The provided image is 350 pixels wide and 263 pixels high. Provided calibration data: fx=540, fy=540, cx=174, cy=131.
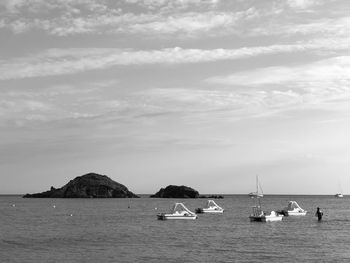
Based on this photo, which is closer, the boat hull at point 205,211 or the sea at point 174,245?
the sea at point 174,245

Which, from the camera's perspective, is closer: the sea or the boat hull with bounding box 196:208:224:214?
the sea

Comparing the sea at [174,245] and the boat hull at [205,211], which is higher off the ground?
the boat hull at [205,211]

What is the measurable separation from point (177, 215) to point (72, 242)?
180ft

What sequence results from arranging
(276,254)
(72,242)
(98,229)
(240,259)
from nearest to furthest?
(240,259) → (276,254) → (72,242) → (98,229)

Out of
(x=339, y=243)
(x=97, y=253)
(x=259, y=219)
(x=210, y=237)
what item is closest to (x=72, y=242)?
(x=97, y=253)

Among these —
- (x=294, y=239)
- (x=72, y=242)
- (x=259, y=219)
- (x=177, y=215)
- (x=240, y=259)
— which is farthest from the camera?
(x=177, y=215)

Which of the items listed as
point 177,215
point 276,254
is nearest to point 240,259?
point 276,254

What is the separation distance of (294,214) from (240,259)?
99.1m

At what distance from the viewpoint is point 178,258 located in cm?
6116

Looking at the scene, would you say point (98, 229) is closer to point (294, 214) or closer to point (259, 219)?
point (259, 219)

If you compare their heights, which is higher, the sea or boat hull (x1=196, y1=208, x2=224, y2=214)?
boat hull (x1=196, y1=208, x2=224, y2=214)

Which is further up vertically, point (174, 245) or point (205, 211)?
point (205, 211)

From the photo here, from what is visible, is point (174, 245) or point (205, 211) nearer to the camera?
point (174, 245)

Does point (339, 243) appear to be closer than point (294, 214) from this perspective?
Yes
